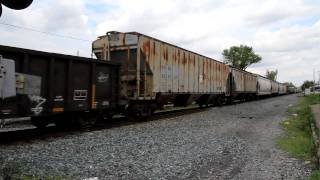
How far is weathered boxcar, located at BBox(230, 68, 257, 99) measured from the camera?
1308 inches

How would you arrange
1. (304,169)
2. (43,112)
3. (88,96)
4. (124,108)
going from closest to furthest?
(304,169) → (43,112) → (88,96) → (124,108)

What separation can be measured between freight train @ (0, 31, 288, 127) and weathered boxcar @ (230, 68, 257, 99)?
6.29 meters

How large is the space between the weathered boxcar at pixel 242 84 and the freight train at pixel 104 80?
629 cm

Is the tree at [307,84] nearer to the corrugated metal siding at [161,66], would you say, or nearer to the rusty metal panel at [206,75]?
the rusty metal panel at [206,75]

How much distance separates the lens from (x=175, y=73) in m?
19.6

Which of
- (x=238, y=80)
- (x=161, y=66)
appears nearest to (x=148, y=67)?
(x=161, y=66)

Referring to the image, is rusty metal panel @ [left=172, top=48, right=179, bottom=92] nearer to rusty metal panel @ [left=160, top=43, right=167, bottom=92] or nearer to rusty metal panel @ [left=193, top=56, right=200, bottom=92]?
rusty metal panel @ [left=160, top=43, right=167, bottom=92]

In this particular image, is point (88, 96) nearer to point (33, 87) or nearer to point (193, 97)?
point (33, 87)

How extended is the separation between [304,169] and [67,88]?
7017mm

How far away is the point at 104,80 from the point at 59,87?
2.40m

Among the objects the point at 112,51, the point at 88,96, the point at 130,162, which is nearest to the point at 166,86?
the point at 112,51

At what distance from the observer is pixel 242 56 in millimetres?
121812

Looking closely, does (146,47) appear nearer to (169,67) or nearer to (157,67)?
(157,67)

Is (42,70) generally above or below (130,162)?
above
